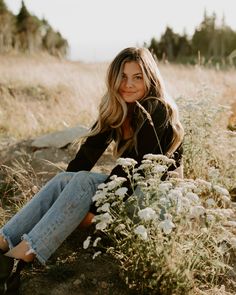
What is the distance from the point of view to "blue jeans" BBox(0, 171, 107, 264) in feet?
8.99

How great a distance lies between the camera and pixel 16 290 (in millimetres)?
2711

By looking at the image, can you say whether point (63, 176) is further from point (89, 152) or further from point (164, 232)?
point (164, 232)

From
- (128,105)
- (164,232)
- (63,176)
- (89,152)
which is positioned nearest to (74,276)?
(63,176)

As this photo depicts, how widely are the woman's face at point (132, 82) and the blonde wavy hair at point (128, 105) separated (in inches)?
1.1

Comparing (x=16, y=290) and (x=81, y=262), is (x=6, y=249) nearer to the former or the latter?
(x=16, y=290)

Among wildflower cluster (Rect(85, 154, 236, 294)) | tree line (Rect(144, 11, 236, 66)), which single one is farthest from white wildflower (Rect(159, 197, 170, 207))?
tree line (Rect(144, 11, 236, 66))

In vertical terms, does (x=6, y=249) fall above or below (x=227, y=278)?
above

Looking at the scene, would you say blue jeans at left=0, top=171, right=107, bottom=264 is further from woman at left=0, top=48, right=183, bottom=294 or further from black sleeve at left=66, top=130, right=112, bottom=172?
black sleeve at left=66, top=130, right=112, bottom=172

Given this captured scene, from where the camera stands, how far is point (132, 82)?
10.6ft

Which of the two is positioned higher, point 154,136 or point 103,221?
point 154,136

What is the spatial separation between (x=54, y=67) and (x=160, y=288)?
10174 millimetres

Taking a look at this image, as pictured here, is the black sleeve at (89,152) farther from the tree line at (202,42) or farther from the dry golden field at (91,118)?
the tree line at (202,42)

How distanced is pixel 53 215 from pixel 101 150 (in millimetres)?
855

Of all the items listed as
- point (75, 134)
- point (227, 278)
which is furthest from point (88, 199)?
point (75, 134)
